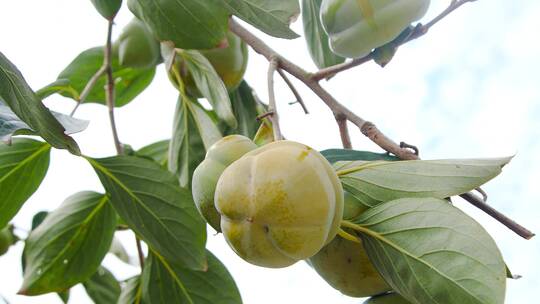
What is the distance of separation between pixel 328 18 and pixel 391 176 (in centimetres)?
20

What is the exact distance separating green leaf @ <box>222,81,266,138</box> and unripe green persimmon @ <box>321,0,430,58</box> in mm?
440

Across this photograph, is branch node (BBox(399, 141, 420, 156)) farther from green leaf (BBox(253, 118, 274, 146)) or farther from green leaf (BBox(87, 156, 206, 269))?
green leaf (BBox(87, 156, 206, 269))

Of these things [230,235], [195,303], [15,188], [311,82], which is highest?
[311,82]

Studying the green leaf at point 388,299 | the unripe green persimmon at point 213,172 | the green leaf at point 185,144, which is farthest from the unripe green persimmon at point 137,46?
the green leaf at point 388,299

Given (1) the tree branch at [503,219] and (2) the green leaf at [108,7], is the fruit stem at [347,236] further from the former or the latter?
(2) the green leaf at [108,7]

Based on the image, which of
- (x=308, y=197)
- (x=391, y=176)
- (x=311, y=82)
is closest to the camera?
(x=308, y=197)

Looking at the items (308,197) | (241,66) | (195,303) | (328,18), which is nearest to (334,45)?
(328,18)

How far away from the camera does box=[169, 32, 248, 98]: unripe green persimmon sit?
1.18m

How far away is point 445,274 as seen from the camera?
2.15 ft

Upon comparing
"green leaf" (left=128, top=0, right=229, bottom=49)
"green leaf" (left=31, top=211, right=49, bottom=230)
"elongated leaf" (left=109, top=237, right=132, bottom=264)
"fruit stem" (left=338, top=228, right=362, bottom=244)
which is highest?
"green leaf" (left=128, top=0, right=229, bottom=49)

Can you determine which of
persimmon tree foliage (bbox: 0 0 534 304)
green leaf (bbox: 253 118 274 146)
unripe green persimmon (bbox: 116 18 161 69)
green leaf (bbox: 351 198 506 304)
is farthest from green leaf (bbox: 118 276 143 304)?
green leaf (bbox: 351 198 506 304)

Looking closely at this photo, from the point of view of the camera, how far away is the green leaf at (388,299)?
0.75 meters

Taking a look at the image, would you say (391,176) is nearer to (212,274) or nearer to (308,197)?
(308,197)

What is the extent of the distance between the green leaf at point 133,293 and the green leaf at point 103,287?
18cm
